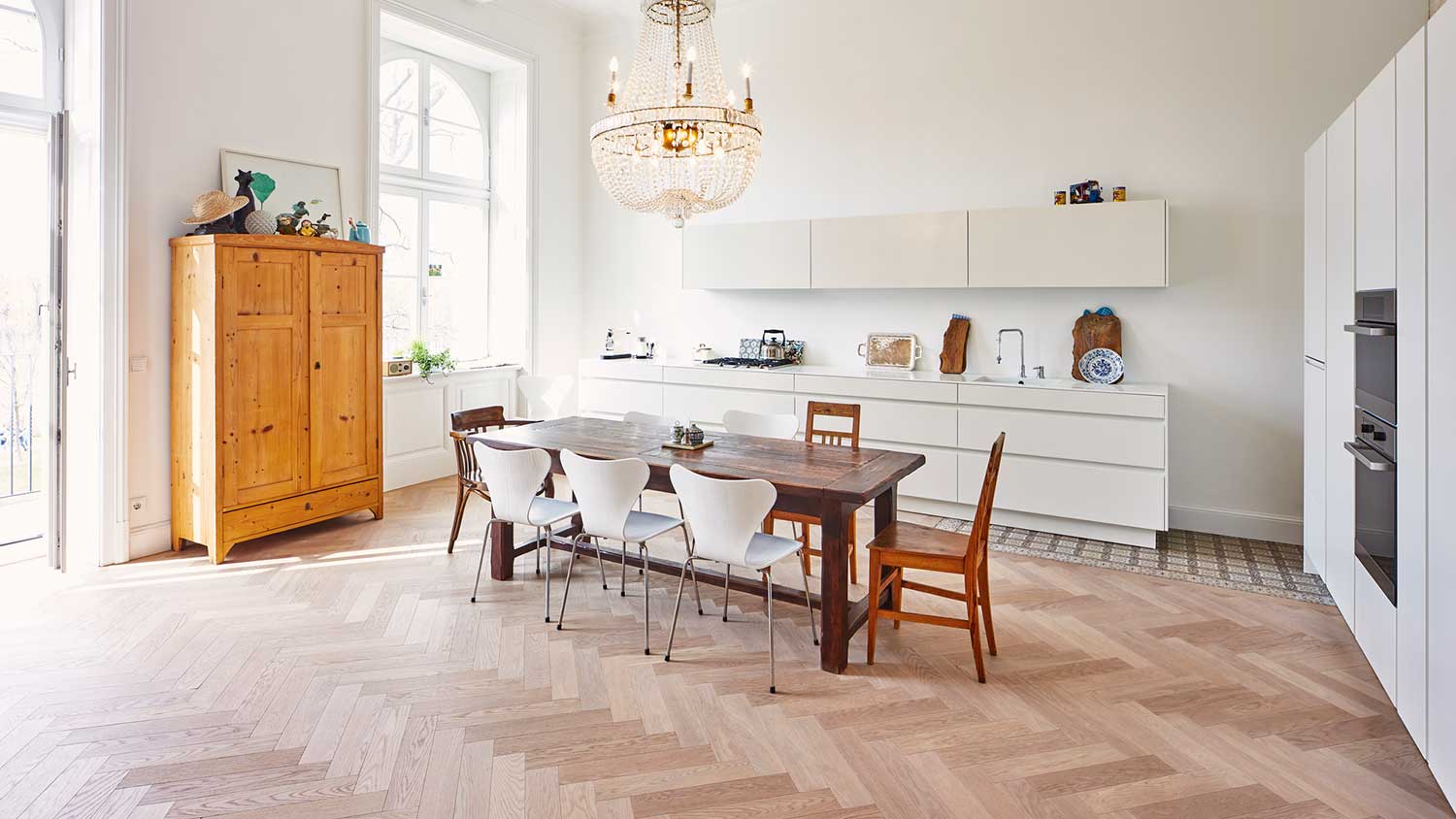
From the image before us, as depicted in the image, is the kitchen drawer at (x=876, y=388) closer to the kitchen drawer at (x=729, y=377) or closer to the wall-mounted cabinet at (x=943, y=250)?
the kitchen drawer at (x=729, y=377)

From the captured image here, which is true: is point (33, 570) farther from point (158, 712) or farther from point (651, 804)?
point (651, 804)

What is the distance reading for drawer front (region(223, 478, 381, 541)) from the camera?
437 cm

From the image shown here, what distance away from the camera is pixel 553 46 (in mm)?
6820

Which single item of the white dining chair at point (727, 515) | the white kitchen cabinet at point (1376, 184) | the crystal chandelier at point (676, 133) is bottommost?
the white dining chair at point (727, 515)

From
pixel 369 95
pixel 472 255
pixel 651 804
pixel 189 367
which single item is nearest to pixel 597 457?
pixel 651 804

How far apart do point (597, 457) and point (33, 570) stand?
116 inches

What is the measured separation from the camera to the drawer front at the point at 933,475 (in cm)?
517

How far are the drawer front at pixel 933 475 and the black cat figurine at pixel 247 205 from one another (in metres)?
3.77

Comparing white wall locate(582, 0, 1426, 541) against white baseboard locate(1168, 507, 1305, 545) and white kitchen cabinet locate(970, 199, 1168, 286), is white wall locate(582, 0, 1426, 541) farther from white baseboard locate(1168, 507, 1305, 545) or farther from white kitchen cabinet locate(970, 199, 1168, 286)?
white kitchen cabinet locate(970, 199, 1168, 286)

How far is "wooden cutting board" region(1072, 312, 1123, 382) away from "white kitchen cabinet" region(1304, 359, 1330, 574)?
3.85ft

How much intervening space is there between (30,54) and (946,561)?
4.89m

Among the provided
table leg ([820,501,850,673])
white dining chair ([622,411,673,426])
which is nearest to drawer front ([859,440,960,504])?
white dining chair ([622,411,673,426])

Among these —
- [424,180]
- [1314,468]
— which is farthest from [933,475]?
[424,180]

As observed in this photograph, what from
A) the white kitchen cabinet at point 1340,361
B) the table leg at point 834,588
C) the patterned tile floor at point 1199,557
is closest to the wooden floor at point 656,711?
the table leg at point 834,588
